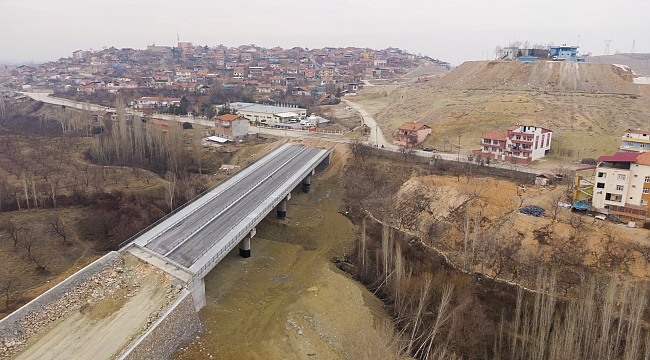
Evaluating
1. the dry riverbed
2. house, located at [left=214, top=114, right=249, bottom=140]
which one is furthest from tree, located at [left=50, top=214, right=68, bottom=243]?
house, located at [left=214, top=114, right=249, bottom=140]

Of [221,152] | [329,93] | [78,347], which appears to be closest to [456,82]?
[329,93]

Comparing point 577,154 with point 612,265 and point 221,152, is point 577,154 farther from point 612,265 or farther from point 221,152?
point 221,152

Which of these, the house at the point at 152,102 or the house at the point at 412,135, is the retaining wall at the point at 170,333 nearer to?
the house at the point at 412,135

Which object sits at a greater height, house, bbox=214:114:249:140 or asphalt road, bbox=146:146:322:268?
house, bbox=214:114:249:140

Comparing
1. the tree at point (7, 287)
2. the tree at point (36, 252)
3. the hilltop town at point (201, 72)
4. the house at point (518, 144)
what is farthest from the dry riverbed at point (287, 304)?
the hilltop town at point (201, 72)

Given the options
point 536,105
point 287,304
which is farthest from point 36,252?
point 536,105

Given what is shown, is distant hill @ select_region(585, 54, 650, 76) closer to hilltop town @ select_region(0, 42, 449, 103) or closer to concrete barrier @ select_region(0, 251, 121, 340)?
hilltop town @ select_region(0, 42, 449, 103)
